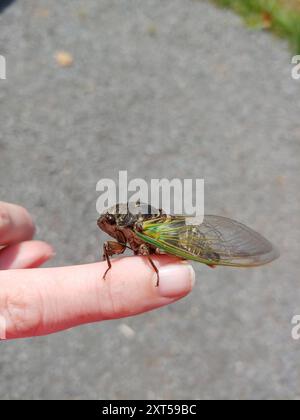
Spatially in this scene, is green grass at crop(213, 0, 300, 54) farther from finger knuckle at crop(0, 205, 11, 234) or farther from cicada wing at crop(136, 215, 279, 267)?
finger knuckle at crop(0, 205, 11, 234)

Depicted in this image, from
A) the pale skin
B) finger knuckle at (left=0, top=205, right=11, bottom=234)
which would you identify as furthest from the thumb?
finger knuckle at (left=0, top=205, right=11, bottom=234)

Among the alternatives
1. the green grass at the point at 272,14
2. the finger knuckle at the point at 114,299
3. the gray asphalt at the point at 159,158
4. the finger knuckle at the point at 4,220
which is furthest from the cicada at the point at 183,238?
the green grass at the point at 272,14

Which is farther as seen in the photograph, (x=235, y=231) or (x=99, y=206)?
(x=99, y=206)

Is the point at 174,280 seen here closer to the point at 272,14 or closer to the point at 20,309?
the point at 20,309

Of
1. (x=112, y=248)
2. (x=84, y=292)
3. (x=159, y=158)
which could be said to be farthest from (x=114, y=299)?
(x=159, y=158)
